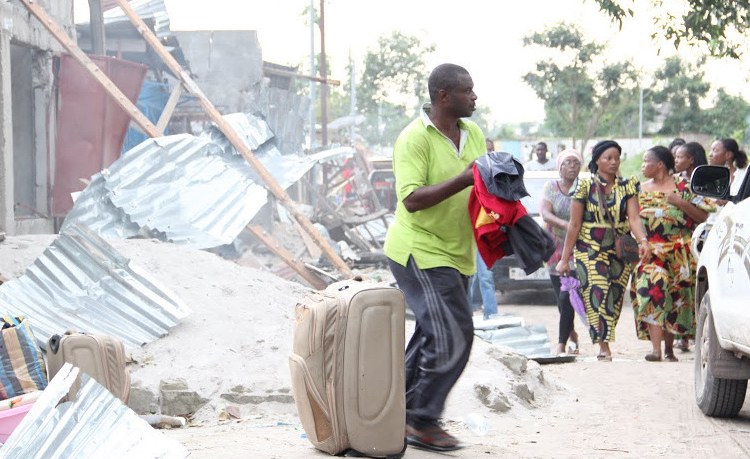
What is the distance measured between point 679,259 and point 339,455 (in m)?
5.32

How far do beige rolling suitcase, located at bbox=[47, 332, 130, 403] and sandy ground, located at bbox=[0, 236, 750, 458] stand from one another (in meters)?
0.65

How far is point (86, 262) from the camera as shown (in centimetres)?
777

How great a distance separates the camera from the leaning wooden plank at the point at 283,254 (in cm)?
1208

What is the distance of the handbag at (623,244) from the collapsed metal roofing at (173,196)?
3.68 m

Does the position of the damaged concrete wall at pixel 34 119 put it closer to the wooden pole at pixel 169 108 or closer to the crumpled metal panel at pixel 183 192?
the wooden pole at pixel 169 108

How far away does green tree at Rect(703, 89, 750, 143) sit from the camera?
55000mm

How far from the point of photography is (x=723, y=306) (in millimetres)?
6043

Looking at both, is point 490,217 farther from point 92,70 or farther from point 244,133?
point 244,133

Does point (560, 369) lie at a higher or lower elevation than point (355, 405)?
lower

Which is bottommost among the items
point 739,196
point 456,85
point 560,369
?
point 560,369

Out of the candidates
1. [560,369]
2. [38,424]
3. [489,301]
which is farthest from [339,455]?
[489,301]

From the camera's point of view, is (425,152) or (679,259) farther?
(679,259)

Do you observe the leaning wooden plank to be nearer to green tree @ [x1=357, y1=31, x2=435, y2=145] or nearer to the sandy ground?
the sandy ground

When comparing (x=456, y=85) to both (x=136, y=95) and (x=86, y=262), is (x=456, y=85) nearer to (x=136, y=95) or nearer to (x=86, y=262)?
(x=86, y=262)
